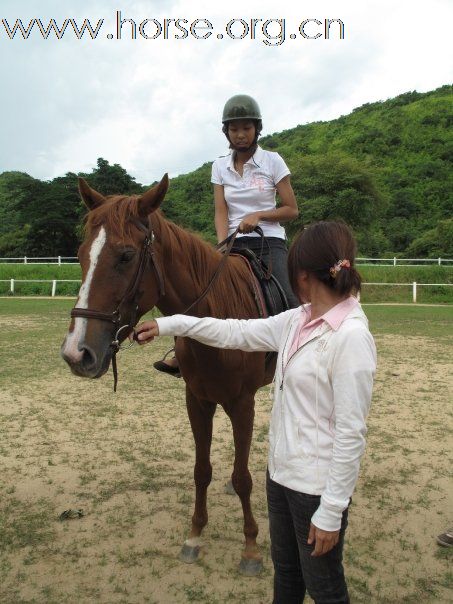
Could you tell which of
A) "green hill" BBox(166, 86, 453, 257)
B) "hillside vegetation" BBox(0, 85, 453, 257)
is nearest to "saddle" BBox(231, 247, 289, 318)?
"green hill" BBox(166, 86, 453, 257)

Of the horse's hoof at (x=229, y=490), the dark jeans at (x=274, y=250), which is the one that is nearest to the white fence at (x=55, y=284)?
the horse's hoof at (x=229, y=490)

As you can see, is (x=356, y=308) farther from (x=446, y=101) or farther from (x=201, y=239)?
(x=446, y=101)

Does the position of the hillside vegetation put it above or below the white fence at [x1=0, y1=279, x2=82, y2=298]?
above

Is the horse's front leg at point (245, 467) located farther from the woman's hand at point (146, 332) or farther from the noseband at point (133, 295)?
the woman's hand at point (146, 332)

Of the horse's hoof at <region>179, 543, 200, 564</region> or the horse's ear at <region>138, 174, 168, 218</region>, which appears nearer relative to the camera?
the horse's ear at <region>138, 174, 168, 218</region>

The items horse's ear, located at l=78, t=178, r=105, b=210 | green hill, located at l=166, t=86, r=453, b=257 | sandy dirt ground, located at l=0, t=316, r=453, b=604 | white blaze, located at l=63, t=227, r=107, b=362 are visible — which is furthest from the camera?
green hill, located at l=166, t=86, r=453, b=257

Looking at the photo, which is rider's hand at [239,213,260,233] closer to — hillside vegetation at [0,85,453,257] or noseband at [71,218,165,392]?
noseband at [71,218,165,392]

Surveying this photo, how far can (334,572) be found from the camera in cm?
173

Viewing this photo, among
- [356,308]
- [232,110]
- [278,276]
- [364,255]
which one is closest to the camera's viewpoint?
[356,308]

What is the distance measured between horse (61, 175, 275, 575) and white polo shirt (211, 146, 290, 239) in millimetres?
463

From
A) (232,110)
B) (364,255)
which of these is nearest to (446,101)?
(364,255)

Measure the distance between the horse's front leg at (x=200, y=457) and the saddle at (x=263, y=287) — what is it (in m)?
0.73

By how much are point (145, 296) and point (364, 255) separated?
33.6 meters

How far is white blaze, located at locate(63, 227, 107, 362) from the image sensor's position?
196 cm
